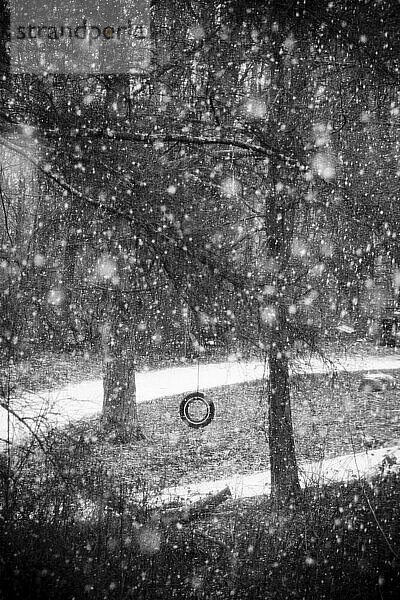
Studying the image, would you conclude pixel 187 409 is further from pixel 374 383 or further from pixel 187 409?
pixel 374 383

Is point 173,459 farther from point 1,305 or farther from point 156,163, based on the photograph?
point 156,163

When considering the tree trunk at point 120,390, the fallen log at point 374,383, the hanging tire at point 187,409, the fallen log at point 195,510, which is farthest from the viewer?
the fallen log at point 374,383

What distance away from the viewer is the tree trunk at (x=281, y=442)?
6969mm

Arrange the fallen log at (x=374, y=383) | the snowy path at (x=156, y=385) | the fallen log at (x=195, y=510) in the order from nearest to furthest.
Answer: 1. the fallen log at (x=195, y=510)
2. the snowy path at (x=156, y=385)
3. the fallen log at (x=374, y=383)

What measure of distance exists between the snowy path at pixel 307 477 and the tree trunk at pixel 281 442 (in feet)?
0.79

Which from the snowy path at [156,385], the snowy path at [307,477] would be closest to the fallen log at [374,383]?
the snowy path at [156,385]

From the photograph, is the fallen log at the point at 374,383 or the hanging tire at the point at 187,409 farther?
the fallen log at the point at 374,383

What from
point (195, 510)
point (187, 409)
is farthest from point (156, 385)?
point (187, 409)

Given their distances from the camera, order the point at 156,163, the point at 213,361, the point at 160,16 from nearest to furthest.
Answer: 1. the point at 156,163
2. the point at 160,16
3. the point at 213,361

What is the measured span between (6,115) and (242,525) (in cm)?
495

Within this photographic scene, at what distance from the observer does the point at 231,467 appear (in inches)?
347

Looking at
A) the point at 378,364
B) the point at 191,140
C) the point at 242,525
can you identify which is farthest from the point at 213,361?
the point at 191,140

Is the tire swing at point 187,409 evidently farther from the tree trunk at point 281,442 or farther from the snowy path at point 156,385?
the snowy path at point 156,385

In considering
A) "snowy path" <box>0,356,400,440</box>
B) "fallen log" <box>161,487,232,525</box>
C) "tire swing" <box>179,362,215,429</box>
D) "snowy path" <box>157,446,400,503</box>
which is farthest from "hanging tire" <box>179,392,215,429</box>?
"snowy path" <box>0,356,400,440</box>
